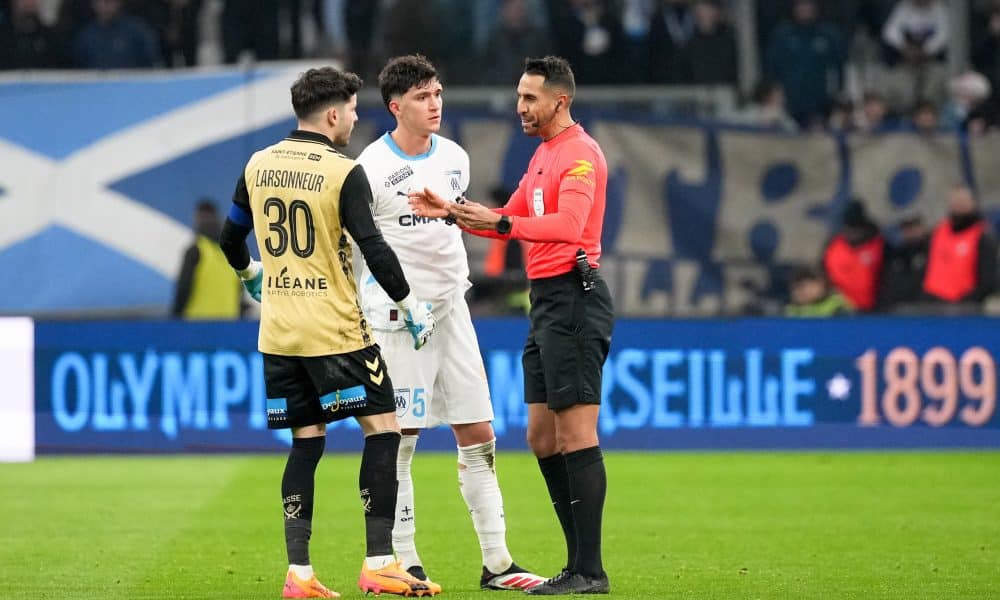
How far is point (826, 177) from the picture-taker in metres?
16.7

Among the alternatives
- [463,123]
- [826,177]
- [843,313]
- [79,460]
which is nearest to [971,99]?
[826,177]

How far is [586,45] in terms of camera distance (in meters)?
18.2

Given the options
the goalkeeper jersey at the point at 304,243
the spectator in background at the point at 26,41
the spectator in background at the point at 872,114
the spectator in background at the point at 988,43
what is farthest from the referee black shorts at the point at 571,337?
the spectator in background at the point at 988,43

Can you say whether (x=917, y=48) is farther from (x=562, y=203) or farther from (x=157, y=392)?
(x=562, y=203)

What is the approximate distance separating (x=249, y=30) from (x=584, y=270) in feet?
36.6

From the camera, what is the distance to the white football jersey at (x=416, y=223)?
770cm

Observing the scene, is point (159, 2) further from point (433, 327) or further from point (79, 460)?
point (433, 327)

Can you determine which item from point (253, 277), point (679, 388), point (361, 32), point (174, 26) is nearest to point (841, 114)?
point (361, 32)

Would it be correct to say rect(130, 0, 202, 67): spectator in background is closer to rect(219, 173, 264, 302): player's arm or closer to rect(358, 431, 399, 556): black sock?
rect(219, 173, 264, 302): player's arm

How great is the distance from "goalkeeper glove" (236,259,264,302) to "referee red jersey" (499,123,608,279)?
1.20 metres

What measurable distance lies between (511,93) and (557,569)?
32.9 feet

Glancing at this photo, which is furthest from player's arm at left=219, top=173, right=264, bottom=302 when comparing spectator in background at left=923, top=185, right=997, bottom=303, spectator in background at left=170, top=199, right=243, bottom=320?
spectator in background at left=923, top=185, right=997, bottom=303

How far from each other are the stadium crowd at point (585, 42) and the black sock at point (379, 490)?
422 inches

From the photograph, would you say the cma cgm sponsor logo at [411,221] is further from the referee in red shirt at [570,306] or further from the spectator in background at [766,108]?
the spectator in background at [766,108]
